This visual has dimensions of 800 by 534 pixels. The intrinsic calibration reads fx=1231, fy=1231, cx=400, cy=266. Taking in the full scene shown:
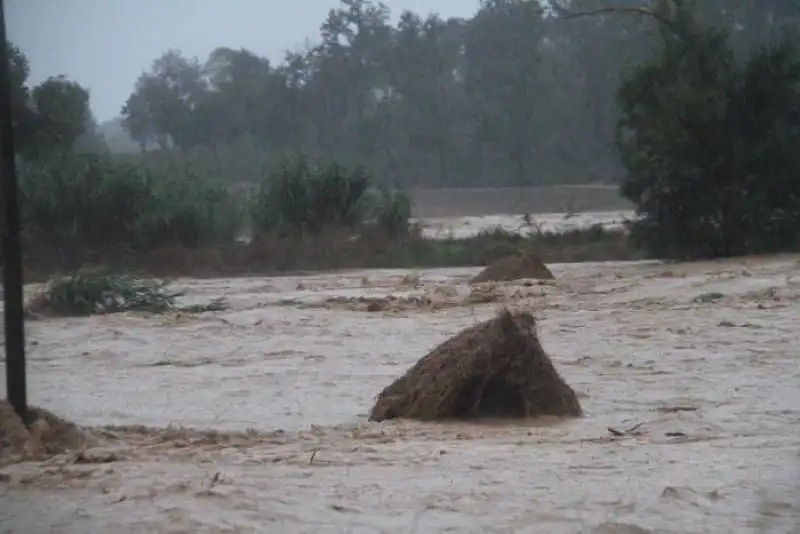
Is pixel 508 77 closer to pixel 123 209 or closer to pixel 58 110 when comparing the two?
pixel 123 209

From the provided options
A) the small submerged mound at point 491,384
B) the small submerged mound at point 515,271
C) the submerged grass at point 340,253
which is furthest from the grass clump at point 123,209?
the small submerged mound at point 491,384

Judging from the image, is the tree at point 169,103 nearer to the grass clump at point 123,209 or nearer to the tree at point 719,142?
the grass clump at point 123,209

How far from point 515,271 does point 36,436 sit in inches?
639

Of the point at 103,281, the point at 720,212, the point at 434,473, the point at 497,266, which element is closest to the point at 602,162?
the point at 720,212

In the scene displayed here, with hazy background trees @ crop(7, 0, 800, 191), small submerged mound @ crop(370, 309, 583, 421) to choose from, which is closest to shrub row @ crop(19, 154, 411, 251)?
hazy background trees @ crop(7, 0, 800, 191)


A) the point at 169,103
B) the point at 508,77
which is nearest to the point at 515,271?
the point at 169,103

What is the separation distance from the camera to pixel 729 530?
5402 mm

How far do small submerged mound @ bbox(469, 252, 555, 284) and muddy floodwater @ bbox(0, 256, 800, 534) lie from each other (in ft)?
14.0

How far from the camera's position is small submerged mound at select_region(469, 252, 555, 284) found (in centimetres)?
2300

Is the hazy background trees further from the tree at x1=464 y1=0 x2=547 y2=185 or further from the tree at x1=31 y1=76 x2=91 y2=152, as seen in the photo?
the tree at x1=31 y1=76 x2=91 y2=152

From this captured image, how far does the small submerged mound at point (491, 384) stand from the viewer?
29.4 ft

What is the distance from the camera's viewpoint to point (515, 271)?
75.8 ft

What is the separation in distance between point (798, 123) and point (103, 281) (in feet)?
50.5

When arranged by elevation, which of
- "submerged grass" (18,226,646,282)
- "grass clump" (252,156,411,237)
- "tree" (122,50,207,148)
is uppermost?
"tree" (122,50,207,148)
